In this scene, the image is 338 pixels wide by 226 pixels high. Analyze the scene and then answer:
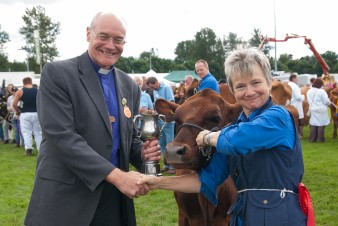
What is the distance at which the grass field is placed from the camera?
6086 mm

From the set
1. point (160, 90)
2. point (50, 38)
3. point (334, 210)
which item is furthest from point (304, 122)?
point (50, 38)

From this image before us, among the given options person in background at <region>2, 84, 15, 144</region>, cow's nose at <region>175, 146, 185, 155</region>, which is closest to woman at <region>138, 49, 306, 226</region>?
cow's nose at <region>175, 146, 185, 155</region>

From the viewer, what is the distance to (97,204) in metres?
2.72

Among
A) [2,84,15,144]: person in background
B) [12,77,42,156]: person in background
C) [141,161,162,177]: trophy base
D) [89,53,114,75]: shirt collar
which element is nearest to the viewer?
[89,53,114,75]: shirt collar

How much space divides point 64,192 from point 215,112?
122 centimetres

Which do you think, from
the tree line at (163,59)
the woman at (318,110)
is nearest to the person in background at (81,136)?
the woman at (318,110)

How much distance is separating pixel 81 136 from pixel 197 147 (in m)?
0.76

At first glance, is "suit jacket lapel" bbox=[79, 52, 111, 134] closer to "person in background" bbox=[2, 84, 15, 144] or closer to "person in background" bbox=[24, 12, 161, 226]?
"person in background" bbox=[24, 12, 161, 226]

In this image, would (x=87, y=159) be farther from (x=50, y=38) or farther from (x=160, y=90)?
(x=50, y=38)

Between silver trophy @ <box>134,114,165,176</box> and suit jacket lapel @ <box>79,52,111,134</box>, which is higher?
suit jacket lapel @ <box>79,52,111,134</box>

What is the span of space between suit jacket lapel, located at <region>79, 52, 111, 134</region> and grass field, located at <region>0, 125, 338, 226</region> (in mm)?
3563

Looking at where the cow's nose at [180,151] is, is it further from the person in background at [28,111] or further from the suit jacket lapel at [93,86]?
the person in background at [28,111]

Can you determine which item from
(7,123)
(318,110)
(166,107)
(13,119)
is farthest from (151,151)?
(7,123)

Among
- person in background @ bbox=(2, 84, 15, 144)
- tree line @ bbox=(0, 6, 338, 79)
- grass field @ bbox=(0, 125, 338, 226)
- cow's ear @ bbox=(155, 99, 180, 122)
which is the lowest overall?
grass field @ bbox=(0, 125, 338, 226)
